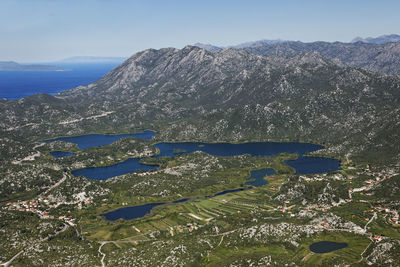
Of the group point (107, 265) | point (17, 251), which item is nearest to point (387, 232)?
point (107, 265)

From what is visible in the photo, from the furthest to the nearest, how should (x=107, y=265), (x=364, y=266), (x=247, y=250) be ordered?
(x=247, y=250) → (x=107, y=265) → (x=364, y=266)

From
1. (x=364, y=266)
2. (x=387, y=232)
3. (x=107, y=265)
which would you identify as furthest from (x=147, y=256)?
(x=387, y=232)

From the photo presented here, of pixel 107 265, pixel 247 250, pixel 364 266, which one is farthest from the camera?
pixel 247 250

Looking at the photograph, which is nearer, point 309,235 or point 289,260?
point 289,260

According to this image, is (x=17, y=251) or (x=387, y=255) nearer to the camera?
(x=387, y=255)

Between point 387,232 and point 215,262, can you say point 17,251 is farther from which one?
point 387,232

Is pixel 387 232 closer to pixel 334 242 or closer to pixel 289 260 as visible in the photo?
pixel 334 242
